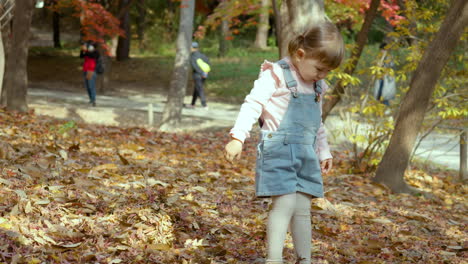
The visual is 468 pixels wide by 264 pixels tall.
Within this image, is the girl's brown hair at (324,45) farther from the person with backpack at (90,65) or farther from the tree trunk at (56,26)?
the tree trunk at (56,26)

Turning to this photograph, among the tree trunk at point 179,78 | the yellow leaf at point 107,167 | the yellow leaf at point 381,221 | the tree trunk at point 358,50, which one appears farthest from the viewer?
the tree trunk at point 179,78

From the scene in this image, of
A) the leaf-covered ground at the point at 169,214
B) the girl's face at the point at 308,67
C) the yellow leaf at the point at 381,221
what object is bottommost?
the yellow leaf at the point at 381,221

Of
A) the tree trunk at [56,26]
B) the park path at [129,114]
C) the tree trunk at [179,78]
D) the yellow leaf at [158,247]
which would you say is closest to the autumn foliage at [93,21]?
the park path at [129,114]

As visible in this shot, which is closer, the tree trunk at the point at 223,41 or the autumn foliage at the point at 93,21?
the autumn foliage at the point at 93,21

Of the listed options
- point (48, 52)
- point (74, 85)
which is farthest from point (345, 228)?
point (48, 52)

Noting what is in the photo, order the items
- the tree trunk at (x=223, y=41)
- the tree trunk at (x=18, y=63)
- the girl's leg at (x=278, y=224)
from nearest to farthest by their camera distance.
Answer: the girl's leg at (x=278, y=224), the tree trunk at (x=18, y=63), the tree trunk at (x=223, y=41)

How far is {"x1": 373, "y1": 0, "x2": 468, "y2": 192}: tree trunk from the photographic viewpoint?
6457 mm

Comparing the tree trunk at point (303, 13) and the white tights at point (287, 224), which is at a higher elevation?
the tree trunk at point (303, 13)

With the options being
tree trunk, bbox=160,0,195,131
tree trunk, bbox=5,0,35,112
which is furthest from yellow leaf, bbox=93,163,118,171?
tree trunk, bbox=160,0,195,131

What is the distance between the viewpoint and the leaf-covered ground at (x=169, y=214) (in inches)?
139

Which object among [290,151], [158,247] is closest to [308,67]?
[290,151]

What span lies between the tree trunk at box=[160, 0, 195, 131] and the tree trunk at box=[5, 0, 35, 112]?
10.6 feet

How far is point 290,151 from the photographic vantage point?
3234mm

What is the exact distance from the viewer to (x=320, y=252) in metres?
4.10
